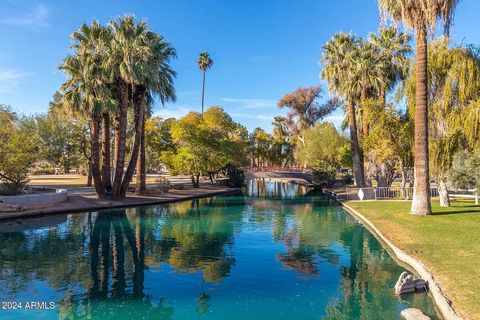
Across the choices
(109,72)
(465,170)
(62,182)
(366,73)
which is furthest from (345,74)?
(62,182)

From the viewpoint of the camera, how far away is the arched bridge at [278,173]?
247 ft

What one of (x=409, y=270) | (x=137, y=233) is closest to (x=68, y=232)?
(x=137, y=233)

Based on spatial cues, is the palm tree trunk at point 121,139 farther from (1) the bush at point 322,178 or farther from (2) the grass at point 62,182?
(1) the bush at point 322,178

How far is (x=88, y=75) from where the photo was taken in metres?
34.4

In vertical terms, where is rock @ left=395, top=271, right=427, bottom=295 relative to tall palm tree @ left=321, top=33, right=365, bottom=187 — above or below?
below

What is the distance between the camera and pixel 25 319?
1058 centimetres

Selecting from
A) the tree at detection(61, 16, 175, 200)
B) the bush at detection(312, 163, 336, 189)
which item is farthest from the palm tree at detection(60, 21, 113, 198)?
the bush at detection(312, 163, 336, 189)

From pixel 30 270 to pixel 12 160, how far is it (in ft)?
69.5

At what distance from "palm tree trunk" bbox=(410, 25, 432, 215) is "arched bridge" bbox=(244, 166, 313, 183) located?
49.3 metres

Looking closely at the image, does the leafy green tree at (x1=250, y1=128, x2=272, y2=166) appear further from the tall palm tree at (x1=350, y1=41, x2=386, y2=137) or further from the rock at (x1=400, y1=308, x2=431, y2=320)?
the rock at (x1=400, y1=308, x2=431, y2=320)

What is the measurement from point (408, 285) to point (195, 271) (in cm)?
790

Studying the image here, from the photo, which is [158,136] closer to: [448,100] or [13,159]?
[13,159]

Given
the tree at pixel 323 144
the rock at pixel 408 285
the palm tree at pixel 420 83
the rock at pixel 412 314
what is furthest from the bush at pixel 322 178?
the rock at pixel 412 314

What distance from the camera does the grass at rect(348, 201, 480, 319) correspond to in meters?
10.9
